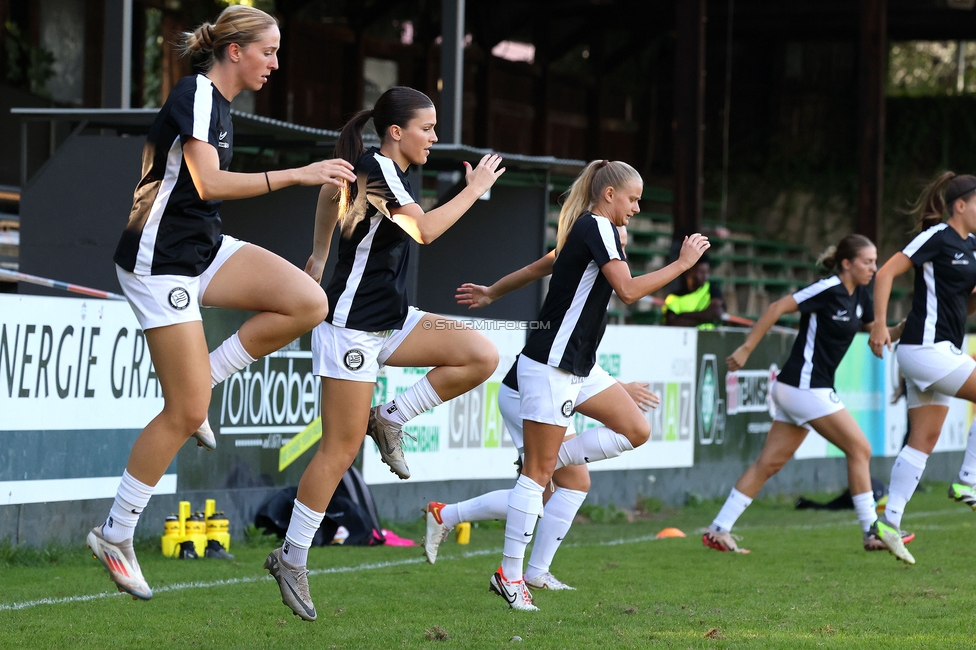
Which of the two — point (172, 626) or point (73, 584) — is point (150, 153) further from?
point (73, 584)

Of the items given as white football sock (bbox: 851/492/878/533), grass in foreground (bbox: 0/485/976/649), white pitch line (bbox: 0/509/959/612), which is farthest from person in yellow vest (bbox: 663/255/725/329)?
white football sock (bbox: 851/492/878/533)

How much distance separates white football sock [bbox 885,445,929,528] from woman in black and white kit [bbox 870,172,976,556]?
0.01 meters

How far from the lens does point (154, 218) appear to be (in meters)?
4.80

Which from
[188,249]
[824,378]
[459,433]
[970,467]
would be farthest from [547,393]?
[459,433]

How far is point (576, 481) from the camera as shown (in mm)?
6660

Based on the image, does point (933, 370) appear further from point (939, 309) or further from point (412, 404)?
point (412, 404)

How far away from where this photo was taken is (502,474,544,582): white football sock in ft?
20.1

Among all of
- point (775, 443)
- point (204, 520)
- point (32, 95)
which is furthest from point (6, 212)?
point (775, 443)

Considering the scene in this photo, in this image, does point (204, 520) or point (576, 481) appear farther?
point (204, 520)

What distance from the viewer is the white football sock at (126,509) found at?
489cm

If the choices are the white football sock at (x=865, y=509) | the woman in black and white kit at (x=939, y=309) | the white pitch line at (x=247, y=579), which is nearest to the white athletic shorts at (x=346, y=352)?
the white pitch line at (x=247, y=579)

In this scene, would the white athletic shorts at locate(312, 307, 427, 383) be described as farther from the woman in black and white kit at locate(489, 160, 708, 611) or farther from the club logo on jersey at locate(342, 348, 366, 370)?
the woman in black and white kit at locate(489, 160, 708, 611)

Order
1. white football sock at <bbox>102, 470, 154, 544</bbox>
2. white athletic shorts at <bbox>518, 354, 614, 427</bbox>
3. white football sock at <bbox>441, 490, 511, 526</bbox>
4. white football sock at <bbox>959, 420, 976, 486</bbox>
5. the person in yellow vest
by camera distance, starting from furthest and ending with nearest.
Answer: the person in yellow vest
white football sock at <bbox>959, 420, 976, 486</bbox>
white football sock at <bbox>441, 490, 511, 526</bbox>
white athletic shorts at <bbox>518, 354, 614, 427</bbox>
white football sock at <bbox>102, 470, 154, 544</bbox>

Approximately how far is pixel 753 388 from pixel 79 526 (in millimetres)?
7870
